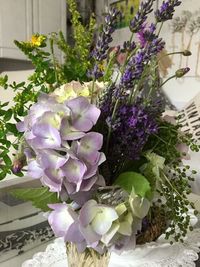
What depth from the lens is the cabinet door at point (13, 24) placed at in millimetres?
2375

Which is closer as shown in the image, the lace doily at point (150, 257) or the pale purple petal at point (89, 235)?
the pale purple petal at point (89, 235)

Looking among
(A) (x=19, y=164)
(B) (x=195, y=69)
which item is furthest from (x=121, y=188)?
(B) (x=195, y=69)

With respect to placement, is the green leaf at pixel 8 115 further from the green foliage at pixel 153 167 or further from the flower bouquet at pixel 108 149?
the green foliage at pixel 153 167

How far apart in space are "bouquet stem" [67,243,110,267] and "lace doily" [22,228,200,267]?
0.34 ft

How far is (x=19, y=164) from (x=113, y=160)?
0.15m

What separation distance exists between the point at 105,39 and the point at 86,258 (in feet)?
1.26

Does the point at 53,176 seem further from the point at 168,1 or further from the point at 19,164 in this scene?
the point at 168,1

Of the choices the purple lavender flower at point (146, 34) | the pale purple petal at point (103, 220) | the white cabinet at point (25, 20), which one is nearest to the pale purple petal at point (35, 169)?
the pale purple petal at point (103, 220)

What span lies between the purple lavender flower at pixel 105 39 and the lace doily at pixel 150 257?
380 mm

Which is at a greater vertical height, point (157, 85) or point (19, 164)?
point (157, 85)

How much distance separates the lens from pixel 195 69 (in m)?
2.14

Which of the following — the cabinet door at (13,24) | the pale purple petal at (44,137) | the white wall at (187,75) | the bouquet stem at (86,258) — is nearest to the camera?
the pale purple petal at (44,137)

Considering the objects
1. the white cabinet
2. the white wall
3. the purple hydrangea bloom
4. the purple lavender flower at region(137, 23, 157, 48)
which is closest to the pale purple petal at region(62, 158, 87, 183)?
the purple hydrangea bloom

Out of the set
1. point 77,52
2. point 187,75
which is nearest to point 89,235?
point 77,52
